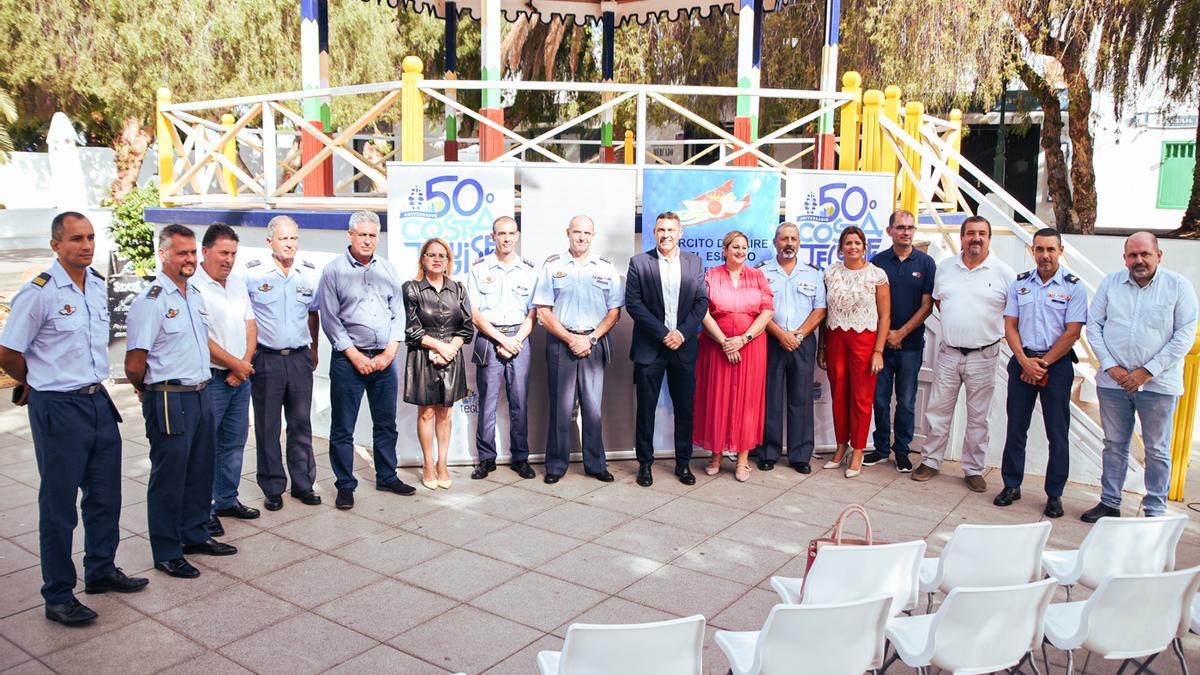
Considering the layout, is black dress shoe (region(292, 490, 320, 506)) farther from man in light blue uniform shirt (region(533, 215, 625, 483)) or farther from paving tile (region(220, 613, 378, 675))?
paving tile (region(220, 613, 378, 675))

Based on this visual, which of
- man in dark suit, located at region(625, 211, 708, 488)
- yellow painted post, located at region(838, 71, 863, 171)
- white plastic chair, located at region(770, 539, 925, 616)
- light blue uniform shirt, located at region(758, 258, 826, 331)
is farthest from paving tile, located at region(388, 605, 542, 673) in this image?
yellow painted post, located at region(838, 71, 863, 171)

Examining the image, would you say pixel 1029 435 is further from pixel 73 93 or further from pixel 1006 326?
pixel 73 93

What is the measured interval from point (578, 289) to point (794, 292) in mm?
1592

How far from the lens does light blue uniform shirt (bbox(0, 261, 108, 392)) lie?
165 inches

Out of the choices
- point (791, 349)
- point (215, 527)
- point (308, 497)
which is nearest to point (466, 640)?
point (215, 527)

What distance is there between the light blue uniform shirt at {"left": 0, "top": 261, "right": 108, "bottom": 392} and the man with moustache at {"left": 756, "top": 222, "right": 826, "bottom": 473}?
14.1 ft

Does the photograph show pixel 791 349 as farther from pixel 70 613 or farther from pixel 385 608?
pixel 70 613

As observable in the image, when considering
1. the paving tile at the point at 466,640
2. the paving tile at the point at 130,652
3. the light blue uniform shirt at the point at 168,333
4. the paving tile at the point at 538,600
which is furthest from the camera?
the light blue uniform shirt at the point at 168,333

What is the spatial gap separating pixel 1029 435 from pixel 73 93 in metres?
18.2

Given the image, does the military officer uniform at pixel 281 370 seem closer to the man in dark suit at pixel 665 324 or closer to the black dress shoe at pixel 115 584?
the black dress shoe at pixel 115 584

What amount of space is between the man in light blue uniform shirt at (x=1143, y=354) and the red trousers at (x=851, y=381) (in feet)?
4.86

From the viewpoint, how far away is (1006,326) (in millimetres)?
6297

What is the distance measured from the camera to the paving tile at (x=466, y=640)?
13.2 ft

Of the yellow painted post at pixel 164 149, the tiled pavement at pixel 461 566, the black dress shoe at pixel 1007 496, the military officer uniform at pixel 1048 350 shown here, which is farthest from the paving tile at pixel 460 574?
the yellow painted post at pixel 164 149
